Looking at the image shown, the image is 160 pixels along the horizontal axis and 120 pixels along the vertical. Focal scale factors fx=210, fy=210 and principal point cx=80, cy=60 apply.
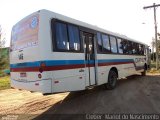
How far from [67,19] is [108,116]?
146 inches

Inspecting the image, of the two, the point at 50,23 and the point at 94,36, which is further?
the point at 94,36

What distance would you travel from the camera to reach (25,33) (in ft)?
25.1

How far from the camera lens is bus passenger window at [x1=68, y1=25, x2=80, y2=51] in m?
7.79

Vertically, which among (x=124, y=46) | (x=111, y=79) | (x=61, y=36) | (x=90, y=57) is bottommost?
(x=111, y=79)

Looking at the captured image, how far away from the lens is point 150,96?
9250 millimetres

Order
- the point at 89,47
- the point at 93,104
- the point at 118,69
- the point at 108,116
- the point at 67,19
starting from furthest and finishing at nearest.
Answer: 1. the point at 118,69
2. the point at 89,47
3. the point at 93,104
4. the point at 67,19
5. the point at 108,116

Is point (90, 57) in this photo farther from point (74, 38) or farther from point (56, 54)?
point (56, 54)

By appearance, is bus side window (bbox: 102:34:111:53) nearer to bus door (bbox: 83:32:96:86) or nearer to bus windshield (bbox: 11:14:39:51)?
bus door (bbox: 83:32:96:86)

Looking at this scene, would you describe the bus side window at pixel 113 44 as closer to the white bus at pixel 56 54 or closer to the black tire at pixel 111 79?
the white bus at pixel 56 54


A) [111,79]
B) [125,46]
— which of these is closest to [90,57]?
[111,79]

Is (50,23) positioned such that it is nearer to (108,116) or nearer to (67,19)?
(67,19)

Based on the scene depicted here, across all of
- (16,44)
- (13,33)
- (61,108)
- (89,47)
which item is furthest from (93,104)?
(13,33)

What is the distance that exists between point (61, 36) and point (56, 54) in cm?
72

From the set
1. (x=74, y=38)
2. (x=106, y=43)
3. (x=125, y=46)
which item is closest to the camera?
(x=74, y=38)
